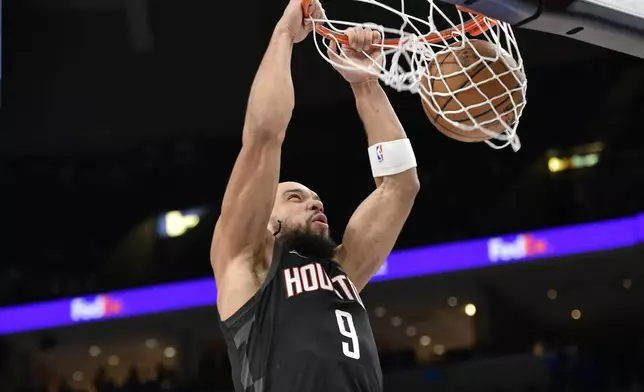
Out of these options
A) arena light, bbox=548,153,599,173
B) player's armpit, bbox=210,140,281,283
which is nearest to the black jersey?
player's armpit, bbox=210,140,281,283

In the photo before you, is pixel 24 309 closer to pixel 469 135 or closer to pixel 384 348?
pixel 384 348

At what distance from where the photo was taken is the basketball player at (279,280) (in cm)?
229

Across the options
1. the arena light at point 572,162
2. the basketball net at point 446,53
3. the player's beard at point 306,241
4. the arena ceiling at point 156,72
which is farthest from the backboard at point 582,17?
the arena light at point 572,162

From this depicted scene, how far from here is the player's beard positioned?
255cm

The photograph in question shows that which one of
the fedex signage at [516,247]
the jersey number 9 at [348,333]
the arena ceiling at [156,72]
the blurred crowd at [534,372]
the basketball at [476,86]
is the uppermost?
the arena ceiling at [156,72]

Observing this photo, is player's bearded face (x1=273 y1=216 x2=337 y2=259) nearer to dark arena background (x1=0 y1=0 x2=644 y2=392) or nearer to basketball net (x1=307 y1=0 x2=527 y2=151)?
basketball net (x1=307 y1=0 x2=527 y2=151)

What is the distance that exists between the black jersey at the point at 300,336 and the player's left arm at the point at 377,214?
27cm

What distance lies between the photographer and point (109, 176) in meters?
10.5

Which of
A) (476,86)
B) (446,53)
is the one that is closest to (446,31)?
(446,53)

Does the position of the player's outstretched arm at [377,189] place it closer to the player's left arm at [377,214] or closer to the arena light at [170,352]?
the player's left arm at [377,214]

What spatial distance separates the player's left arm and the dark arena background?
5.31 metres

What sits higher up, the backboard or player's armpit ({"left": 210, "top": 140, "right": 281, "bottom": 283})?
the backboard

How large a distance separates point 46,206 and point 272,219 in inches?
338

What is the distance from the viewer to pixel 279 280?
7.87 feet
